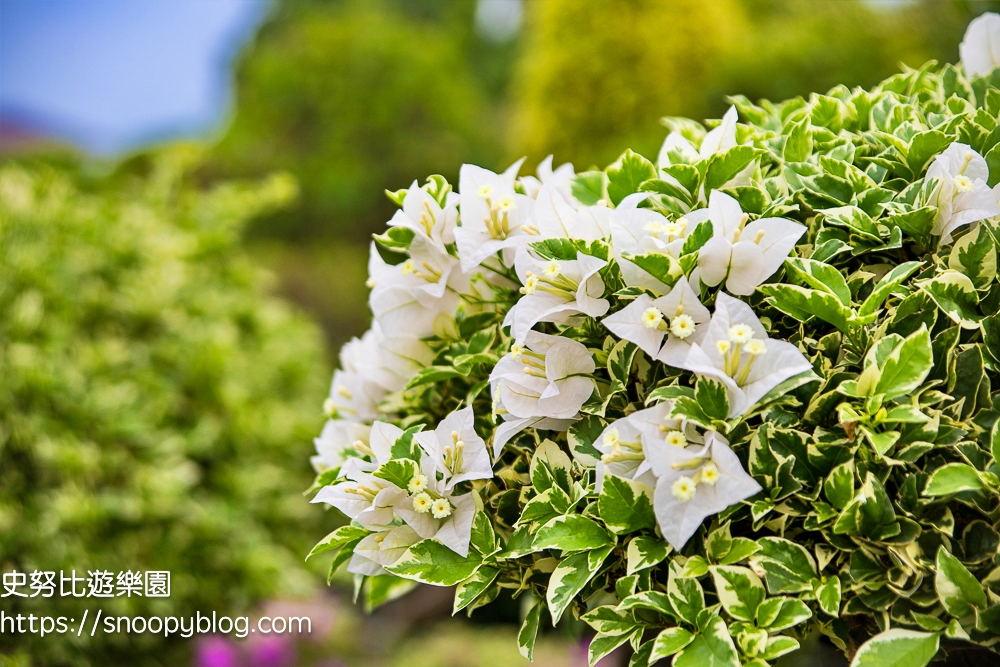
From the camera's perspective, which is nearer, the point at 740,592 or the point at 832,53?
the point at 740,592

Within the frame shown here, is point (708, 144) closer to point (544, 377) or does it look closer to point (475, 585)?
point (544, 377)

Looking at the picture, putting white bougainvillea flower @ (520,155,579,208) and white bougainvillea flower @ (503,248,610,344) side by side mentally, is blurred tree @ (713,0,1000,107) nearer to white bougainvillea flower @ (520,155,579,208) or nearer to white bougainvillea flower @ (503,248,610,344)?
white bougainvillea flower @ (520,155,579,208)

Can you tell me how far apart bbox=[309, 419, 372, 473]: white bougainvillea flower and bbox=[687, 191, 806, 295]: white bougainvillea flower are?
15.7 inches

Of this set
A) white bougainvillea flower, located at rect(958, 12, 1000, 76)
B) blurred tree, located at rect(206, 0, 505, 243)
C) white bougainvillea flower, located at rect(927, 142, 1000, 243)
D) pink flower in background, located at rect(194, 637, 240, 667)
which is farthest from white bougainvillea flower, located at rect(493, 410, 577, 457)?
blurred tree, located at rect(206, 0, 505, 243)

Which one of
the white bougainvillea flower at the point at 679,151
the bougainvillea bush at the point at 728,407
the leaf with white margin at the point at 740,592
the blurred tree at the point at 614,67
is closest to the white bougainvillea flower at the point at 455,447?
the bougainvillea bush at the point at 728,407

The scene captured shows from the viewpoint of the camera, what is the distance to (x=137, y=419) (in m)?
1.42

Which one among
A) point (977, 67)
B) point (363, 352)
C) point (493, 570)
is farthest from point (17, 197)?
point (977, 67)

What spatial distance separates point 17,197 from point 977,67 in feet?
6.14

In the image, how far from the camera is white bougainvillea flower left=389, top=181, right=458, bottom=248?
697mm

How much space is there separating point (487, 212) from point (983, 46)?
1.91 feet

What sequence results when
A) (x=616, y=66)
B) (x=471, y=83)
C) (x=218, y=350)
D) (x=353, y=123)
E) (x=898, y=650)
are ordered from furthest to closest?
1. (x=471, y=83)
2. (x=353, y=123)
3. (x=616, y=66)
4. (x=218, y=350)
5. (x=898, y=650)

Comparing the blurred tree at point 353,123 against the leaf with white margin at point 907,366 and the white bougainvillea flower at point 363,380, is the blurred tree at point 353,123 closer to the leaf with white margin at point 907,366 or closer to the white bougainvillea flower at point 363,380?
the white bougainvillea flower at point 363,380

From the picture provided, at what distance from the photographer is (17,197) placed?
5.55ft

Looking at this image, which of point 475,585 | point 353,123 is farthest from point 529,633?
point 353,123
